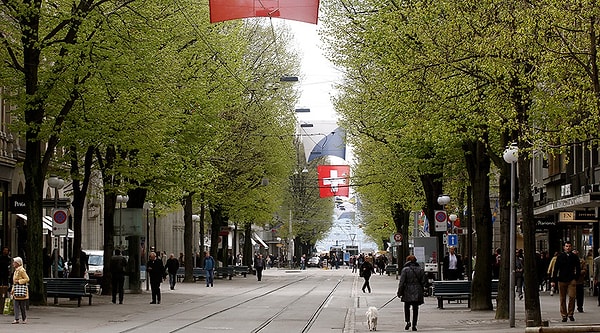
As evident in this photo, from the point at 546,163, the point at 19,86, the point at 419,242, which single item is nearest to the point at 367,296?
the point at 419,242

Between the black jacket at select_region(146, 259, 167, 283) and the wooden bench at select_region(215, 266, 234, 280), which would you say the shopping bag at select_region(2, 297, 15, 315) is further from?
the wooden bench at select_region(215, 266, 234, 280)

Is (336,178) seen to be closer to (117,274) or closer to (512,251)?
(117,274)

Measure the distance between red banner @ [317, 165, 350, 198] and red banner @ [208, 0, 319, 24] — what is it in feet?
151

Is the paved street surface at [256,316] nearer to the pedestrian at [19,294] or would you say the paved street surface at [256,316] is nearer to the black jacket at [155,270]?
the pedestrian at [19,294]

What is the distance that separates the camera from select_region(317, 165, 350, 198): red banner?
75.6 m

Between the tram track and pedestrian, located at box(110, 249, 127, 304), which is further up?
pedestrian, located at box(110, 249, 127, 304)

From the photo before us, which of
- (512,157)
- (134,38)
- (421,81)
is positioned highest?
(134,38)

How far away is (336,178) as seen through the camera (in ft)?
250

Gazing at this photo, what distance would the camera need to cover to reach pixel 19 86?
34250 millimetres

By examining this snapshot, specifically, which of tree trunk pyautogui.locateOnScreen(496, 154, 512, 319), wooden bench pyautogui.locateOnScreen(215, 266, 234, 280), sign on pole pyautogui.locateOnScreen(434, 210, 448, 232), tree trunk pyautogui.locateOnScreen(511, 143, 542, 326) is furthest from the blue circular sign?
wooden bench pyautogui.locateOnScreen(215, 266, 234, 280)

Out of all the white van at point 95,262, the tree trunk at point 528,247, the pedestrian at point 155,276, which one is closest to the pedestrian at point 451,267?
the pedestrian at point 155,276

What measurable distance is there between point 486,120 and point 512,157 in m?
1.02

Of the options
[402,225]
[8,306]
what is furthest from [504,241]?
[402,225]

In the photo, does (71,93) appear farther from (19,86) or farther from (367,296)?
(367,296)
